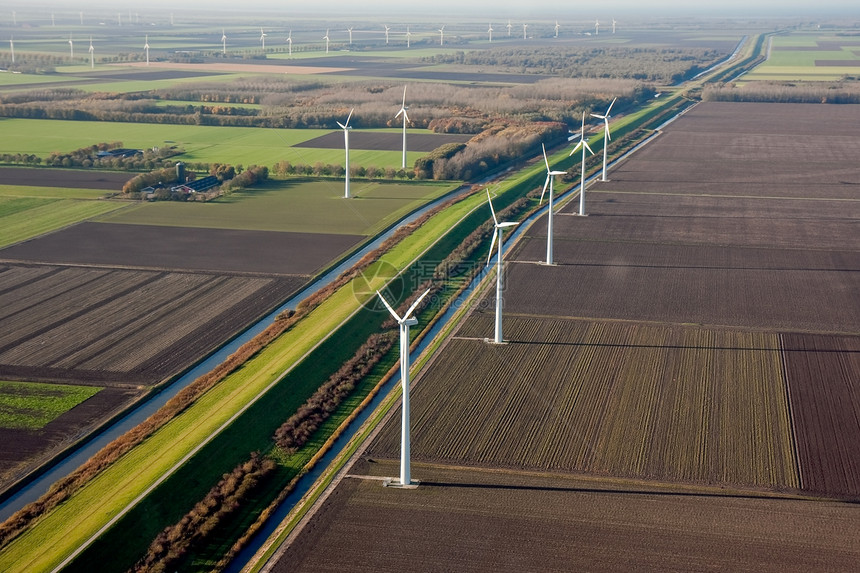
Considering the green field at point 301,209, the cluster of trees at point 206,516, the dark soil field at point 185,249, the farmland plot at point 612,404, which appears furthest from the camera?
the green field at point 301,209

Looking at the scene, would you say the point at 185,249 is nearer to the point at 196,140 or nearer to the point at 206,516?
the point at 206,516

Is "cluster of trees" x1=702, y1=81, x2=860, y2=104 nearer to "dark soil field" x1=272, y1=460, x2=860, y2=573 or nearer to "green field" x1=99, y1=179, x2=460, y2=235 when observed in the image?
"green field" x1=99, y1=179, x2=460, y2=235

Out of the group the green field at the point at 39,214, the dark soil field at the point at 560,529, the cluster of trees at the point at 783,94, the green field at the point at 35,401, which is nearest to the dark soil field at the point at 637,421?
the dark soil field at the point at 560,529

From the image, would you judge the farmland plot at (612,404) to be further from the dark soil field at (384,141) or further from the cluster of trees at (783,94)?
the cluster of trees at (783,94)

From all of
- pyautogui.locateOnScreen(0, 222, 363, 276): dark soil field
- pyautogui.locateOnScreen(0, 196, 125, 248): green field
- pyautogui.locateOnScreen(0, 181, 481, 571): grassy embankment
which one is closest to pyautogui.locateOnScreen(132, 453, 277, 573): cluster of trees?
pyautogui.locateOnScreen(0, 181, 481, 571): grassy embankment

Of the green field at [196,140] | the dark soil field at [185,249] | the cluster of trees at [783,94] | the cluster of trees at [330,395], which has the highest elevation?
the cluster of trees at [783,94]

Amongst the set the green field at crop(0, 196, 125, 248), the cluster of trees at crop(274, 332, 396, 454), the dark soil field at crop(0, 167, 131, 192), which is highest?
the dark soil field at crop(0, 167, 131, 192)

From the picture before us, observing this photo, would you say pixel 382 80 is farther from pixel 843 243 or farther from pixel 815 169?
pixel 843 243

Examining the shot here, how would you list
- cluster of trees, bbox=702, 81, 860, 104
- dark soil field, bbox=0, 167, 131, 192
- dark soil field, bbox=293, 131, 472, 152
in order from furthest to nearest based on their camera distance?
cluster of trees, bbox=702, 81, 860, 104
dark soil field, bbox=293, 131, 472, 152
dark soil field, bbox=0, 167, 131, 192
